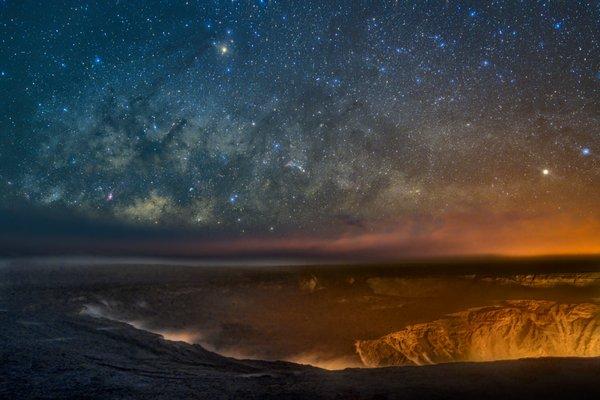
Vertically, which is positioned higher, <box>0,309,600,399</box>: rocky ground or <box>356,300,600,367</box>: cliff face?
<box>0,309,600,399</box>: rocky ground

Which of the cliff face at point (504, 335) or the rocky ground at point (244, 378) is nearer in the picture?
the rocky ground at point (244, 378)

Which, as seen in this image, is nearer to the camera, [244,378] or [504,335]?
[244,378]

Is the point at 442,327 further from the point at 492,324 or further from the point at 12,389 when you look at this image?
the point at 12,389

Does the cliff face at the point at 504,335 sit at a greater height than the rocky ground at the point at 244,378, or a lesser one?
lesser

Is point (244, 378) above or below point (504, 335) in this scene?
above

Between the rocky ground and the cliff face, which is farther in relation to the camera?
the cliff face
